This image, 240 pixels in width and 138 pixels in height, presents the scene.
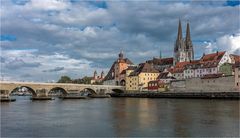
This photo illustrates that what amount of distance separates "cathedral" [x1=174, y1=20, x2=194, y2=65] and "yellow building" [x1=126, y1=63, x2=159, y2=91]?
22.5m

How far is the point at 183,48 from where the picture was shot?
4756 inches

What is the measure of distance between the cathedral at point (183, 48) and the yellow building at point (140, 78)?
73.7 ft

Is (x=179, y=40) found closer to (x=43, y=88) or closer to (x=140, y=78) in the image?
(x=140, y=78)

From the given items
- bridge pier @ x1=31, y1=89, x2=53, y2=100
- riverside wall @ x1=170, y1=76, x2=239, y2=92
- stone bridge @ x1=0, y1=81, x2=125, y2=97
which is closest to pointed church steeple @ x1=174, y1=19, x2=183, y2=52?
stone bridge @ x1=0, y1=81, x2=125, y2=97

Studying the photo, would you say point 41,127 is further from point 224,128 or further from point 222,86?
point 222,86

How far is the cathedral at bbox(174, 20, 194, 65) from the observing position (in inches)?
4712

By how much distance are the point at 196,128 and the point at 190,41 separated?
10649cm

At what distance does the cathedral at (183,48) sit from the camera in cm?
11969

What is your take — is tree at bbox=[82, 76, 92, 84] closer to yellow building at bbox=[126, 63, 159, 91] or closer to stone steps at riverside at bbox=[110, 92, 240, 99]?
yellow building at bbox=[126, 63, 159, 91]

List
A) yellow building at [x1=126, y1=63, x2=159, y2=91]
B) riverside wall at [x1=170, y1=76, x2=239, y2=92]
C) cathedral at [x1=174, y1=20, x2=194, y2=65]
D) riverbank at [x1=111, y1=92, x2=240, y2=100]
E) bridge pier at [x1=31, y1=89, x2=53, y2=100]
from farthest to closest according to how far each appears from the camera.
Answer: cathedral at [x1=174, y1=20, x2=194, y2=65]
yellow building at [x1=126, y1=63, x2=159, y2=91]
bridge pier at [x1=31, y1=89, x2=53, y2=100]
riverside wall at [x1=170, y1=76, x2=239, y2=92]
riverbank at [x1=111, y1=92, x2=240, y2=100]

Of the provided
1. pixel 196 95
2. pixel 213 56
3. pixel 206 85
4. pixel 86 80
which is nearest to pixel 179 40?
pixel 213 56

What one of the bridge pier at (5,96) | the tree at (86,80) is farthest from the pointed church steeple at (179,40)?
the bridge pier at (5,96)

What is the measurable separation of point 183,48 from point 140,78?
102 feet

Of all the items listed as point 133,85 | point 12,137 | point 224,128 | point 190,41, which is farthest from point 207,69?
point 12,137
